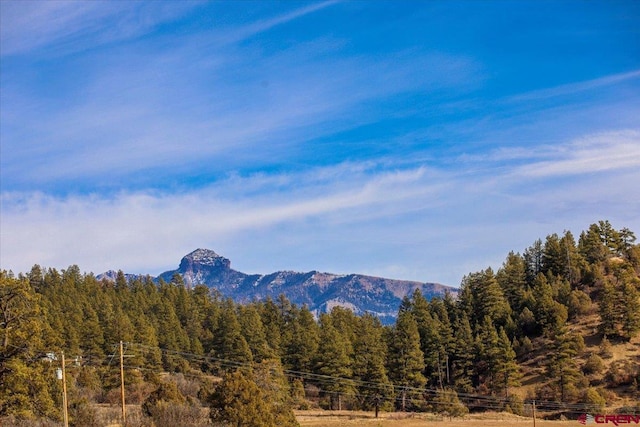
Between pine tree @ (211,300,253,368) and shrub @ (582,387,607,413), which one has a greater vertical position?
pine tree @ (211,300,253,368)

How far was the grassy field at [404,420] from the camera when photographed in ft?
210

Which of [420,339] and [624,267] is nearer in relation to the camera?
[420,339]

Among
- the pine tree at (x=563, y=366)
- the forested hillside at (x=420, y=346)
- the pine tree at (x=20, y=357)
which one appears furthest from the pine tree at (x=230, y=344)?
the pine tree at (x=20, y=357)

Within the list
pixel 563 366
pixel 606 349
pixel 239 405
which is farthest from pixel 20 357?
pixel 606 349

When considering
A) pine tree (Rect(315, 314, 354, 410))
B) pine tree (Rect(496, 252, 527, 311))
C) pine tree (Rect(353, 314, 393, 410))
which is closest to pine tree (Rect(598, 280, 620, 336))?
pine tree (Rect(496, 252, 527, 311))

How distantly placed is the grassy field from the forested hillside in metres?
2.63

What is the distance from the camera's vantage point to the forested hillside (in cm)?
7906

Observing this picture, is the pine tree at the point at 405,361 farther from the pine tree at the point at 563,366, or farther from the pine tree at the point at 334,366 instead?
the pine tree at the point at 563,366

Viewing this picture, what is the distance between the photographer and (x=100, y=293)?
407 ft

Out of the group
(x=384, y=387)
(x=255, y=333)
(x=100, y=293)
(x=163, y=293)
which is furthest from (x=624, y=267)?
(x=100, y=293)

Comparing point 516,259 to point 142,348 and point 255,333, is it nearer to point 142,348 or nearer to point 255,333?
point 255,333

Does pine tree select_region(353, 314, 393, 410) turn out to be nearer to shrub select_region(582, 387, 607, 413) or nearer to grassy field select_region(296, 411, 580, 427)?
grassy field select_region(296, 411, 580, 427)

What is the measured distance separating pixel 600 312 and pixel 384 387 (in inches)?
1521

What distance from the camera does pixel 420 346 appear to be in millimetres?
91125
